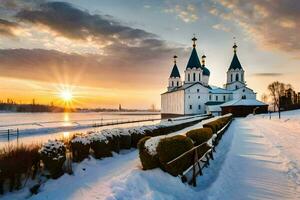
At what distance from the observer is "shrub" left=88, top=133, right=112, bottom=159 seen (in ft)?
39.9

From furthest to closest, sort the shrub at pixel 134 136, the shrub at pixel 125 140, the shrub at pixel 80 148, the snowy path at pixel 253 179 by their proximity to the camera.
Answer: the shrub at pixel 134 136 → the shrub at pixel 125 140 → the shrub at pixel 80 148 → the snowy path at pixel 253 179

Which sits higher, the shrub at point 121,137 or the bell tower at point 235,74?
the bell tower at point 235,74

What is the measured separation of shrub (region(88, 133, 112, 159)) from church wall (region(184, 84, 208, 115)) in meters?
71.3

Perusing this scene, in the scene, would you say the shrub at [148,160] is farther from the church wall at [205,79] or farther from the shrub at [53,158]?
the church wall at [205,79]

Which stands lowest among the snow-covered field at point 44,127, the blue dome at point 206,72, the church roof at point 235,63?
the snow-covered field at point 44,127

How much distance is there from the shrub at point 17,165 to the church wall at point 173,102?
3012 inches

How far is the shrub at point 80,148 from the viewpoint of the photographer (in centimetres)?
1113

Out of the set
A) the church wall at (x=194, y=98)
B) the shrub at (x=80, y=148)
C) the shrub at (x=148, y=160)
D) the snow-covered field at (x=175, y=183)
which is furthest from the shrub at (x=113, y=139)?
the church wall at (x=194, y=98)

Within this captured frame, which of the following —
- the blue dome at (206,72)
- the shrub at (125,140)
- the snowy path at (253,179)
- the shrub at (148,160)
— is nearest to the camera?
the snowy path at (253,179)

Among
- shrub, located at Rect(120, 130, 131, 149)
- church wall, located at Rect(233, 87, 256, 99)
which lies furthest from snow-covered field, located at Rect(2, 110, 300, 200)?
church wall, located at Rect(233, 87, 256, 99)

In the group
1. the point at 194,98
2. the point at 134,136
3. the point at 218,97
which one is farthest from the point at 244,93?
the point at 134,136

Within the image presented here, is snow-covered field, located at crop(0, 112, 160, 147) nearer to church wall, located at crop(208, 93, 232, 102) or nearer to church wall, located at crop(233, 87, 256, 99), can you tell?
church wall, located at crop(208, 93, 232, 102)

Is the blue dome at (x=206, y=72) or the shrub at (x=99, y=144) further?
the blue dome at (x=206, y=72)

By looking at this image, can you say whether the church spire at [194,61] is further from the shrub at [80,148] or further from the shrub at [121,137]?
the shrub at [80,148]
